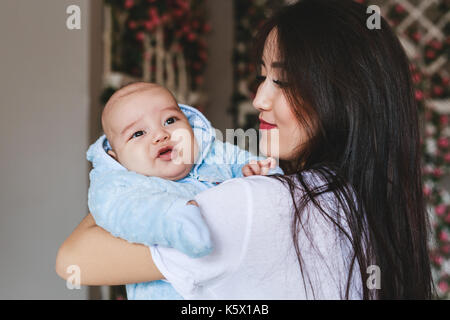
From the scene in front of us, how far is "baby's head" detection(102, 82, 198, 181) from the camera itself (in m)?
0.77

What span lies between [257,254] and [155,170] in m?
0.29

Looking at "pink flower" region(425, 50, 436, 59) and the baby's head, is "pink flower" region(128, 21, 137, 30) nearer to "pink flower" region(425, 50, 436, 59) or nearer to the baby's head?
the baby's head

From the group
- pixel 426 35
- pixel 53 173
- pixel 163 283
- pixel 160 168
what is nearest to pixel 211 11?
pixel 426 35

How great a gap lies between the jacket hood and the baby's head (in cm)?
3

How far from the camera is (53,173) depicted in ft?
4.50

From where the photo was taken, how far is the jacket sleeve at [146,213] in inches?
20.6

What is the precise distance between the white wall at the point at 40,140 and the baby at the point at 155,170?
1.82 feet

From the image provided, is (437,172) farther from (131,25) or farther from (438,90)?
(131,25)

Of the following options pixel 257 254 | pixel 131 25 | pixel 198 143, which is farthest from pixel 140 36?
pixel 257 254

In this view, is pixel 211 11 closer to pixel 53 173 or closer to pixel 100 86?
pixel 100 86

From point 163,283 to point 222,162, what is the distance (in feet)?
1.20

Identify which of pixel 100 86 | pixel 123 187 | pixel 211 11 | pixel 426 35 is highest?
pixel 211 11

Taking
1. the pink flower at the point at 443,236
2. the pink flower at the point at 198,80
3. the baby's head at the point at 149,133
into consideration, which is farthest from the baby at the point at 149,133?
the pink flower at the point at 443,236

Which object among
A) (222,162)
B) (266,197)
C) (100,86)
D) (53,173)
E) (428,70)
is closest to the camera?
(266,197)
